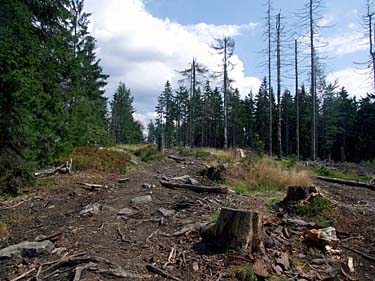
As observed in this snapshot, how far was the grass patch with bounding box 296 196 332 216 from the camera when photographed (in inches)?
241

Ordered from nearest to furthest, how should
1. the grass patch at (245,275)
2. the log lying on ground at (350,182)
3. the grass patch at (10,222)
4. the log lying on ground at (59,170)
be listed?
the grass patch at (245,275) < the grass patch at (10,222) < the log lying on ground at (59,170) < the log lying on ground at (350,182)

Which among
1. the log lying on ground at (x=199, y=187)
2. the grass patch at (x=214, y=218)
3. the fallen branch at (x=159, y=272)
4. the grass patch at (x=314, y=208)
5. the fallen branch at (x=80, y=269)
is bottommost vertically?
the fallen branch at (x=159, y=272)

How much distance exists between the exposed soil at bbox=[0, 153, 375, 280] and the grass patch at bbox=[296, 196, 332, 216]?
188 mm

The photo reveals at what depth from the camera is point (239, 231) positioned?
14.2 ft

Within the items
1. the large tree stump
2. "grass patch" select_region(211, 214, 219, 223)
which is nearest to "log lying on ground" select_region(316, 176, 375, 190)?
"grass patch" select_region(211, 214, 219, 223)

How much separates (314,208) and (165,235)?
3112mm

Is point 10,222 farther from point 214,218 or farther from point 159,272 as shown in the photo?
point 214,218

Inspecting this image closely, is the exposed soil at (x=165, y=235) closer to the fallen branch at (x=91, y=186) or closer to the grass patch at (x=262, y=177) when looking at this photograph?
the fallen branch at (x=91, y=186)

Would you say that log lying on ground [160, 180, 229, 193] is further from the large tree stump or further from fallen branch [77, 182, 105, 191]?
the large tree stump

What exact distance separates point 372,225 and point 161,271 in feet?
13.6

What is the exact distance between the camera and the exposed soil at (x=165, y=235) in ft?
13.1

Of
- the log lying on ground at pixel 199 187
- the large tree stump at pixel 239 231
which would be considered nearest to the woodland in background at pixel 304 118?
the log lying on ground at pixel 199 187

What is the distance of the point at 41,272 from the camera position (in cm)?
388

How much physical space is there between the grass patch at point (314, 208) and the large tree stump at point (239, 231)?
207 cm
